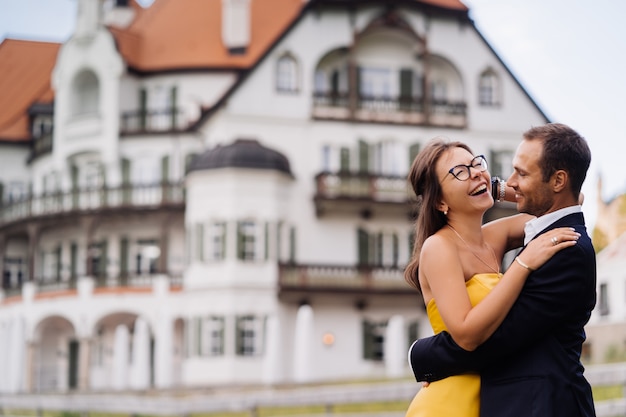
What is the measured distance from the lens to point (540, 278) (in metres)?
4.38

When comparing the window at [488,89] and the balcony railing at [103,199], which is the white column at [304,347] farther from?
the window at [488,89]

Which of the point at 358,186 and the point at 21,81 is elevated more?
the point at 21,81

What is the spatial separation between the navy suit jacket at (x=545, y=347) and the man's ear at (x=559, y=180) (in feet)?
Answer: 0.68

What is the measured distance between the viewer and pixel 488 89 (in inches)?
1743

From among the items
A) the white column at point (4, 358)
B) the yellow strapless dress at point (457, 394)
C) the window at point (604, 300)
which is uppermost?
the yellow strapless dress at point (457, 394)

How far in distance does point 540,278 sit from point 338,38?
38.7 m

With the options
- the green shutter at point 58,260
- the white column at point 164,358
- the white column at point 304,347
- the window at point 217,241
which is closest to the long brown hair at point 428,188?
the white column at point 304,347

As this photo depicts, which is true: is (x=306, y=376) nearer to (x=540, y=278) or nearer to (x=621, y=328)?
(x=621, y=328)

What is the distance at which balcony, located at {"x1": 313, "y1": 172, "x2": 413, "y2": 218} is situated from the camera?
136ft

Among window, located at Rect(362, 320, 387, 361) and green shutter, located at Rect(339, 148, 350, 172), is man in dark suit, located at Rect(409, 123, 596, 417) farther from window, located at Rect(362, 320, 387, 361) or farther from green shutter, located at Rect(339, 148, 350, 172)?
green shutter, located at Rect(339, 148, 350, 172)

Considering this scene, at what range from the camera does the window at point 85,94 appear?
48.6 meters

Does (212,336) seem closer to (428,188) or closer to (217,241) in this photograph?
(217,241)

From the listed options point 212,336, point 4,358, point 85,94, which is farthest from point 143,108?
point 212,336

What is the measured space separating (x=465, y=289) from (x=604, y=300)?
28.5 m
